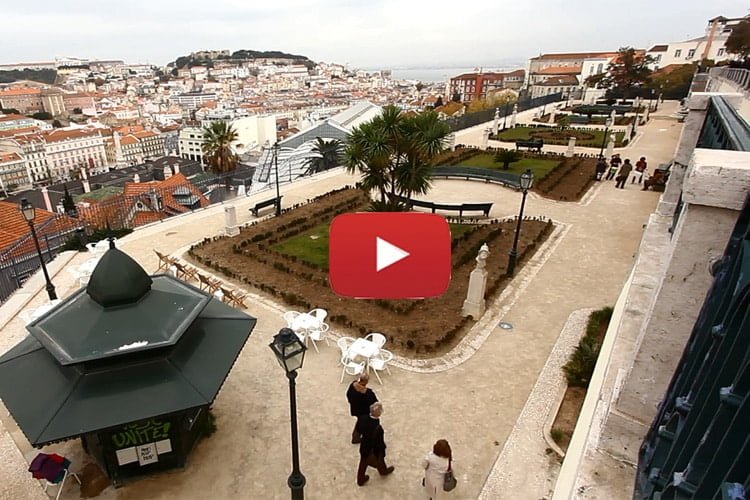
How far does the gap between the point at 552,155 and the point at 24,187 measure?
9786cm

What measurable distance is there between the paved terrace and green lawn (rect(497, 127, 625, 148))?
66.6 feet

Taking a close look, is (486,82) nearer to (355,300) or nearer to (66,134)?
(66,134)

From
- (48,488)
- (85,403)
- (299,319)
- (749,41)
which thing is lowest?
(48,488)

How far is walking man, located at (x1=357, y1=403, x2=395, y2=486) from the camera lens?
18.7 ft

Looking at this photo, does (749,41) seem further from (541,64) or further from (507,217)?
(541,64)

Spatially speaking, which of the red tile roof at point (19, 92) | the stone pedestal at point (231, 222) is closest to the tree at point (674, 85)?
the stone pedestal at point (231, 222)

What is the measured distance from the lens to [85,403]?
534cm

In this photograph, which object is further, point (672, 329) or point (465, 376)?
point (465, 376)

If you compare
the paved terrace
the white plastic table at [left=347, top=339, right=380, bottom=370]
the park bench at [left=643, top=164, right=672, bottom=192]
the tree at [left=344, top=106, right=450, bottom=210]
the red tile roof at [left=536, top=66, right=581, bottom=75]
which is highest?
the red tile roof at [left=536, top=66, right=581, bottom=75]

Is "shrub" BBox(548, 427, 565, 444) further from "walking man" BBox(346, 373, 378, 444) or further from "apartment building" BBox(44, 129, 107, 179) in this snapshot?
"apartment building" BBox(44, 129, 107, 179)

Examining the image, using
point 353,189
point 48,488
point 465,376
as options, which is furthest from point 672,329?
point 353,189

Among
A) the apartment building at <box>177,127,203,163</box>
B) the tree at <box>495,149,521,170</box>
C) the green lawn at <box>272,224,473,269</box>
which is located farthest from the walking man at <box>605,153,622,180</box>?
the apartment building at <box>177,127,203,163</box>

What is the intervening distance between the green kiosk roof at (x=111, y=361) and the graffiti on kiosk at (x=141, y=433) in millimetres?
725

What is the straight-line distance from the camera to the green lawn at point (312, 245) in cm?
1314
